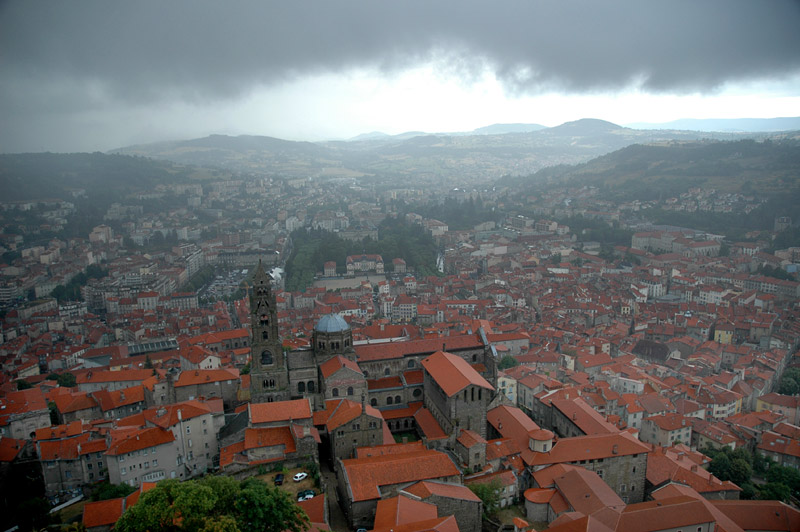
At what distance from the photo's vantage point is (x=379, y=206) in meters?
180

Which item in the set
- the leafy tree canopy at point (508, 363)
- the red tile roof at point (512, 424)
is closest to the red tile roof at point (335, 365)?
the red tile roof at point (512, 424)

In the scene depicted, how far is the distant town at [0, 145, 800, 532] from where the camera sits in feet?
87.2

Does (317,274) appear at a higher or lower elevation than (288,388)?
lower

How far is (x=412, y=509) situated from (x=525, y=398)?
20.1m

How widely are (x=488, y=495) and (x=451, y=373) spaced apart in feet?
26.7

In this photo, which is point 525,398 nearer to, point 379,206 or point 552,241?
point 552,241

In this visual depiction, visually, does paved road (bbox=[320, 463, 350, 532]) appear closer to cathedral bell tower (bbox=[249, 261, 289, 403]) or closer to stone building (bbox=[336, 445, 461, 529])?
stone building (bbox=[336, 445, 461, 529])

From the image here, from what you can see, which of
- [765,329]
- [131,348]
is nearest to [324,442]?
[131,348]

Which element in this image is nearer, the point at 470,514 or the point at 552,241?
the point at 470,514

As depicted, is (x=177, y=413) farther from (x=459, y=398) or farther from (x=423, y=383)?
(x=459, y=398)

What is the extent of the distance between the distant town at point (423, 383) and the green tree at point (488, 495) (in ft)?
0.51

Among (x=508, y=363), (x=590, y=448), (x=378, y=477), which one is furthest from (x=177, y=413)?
A: (x=508, y=363)

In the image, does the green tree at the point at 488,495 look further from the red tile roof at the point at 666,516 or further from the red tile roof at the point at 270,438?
the red tile roof at the point at 270,438

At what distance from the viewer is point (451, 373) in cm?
3306
